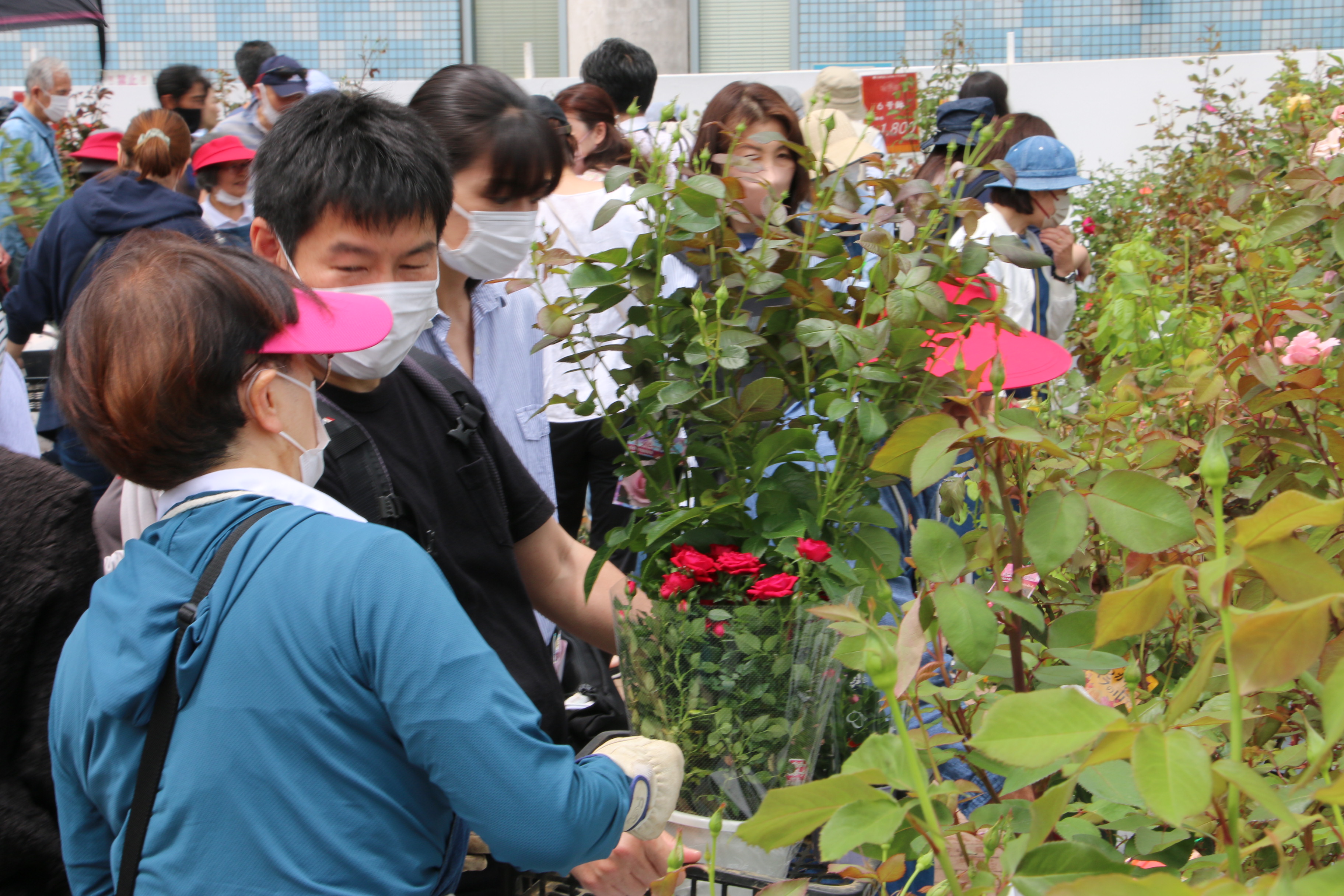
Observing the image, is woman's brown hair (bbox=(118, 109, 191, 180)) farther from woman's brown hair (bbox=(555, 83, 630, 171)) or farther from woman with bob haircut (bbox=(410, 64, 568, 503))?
woman with bob haircut (bbox=(410, 64, 568, 503))

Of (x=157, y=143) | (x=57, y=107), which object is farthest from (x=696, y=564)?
(x=57, y=107)

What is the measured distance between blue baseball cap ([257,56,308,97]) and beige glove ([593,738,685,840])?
498cm

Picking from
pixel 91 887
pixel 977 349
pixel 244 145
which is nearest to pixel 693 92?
pixel 244 145

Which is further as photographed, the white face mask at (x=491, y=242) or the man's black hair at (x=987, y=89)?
the man's black hair at (x=987, y=89)

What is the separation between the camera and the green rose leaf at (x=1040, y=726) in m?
0.57

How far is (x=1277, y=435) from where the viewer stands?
1.30 m

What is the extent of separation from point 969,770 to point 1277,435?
1.91 feet

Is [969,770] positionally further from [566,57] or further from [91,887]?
[566,57]

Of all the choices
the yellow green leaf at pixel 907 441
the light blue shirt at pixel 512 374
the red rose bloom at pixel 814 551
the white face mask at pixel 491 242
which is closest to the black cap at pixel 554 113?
the light blue shirt at pixel 512 374

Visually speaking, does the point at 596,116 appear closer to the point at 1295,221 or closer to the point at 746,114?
the point at 746,114

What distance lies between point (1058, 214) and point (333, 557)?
3510mm

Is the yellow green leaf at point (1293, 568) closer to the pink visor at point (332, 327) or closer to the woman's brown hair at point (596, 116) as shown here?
the pink visor at point (332, 327)

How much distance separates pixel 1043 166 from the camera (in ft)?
12.1

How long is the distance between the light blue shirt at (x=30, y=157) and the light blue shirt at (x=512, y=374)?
9.18 feet
